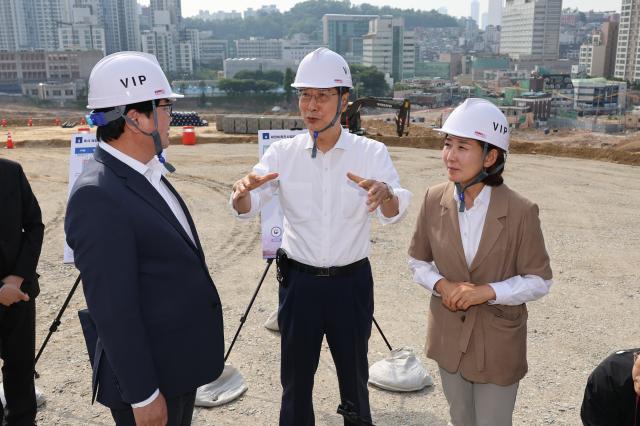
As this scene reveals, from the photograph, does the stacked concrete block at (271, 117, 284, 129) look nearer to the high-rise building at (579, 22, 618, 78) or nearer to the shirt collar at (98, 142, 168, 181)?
the shirt collar at (98, 142, 168, 181)

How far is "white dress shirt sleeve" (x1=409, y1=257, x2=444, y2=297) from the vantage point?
11.4ft

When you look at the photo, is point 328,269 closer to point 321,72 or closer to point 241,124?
point 321,72

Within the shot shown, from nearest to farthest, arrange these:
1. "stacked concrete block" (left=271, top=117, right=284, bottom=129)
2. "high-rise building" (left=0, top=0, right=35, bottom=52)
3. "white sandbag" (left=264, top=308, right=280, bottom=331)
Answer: "white sandbag" (left=264, top=308, right=280, bottom=331) → "stacked concrete block" (left=271, top=117, right=284, bottom=129) → "high-rise building" (left=0, top=0, right=35, bottom=52)

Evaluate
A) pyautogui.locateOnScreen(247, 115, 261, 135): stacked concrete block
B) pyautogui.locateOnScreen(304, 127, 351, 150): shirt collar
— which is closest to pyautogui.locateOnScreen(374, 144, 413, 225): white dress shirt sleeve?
pyautogui.locateOnScreen(304, 127, 351, 150): shirt collar

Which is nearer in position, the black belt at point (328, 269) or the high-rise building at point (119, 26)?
the black belt at point (328, 269)

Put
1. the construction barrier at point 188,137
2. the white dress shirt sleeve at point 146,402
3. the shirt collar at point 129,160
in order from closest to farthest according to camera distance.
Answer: the white dress shirt sleeve at point 146,402
the shirt collar at point 129,160
the construction barrier at point 188,137

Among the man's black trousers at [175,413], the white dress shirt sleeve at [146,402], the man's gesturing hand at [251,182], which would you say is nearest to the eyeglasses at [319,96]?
the man's gesturing hand at [251,182]

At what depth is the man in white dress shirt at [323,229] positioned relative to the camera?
384cm

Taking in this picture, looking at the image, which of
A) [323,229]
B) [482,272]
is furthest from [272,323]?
[482,272]

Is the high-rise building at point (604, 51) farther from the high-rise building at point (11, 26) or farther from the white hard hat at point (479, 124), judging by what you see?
the high-rise building at point (11, 26)

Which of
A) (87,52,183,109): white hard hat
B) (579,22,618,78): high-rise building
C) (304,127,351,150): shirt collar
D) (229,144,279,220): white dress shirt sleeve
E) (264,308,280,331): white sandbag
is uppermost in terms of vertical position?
(579,22,618,78): high-rise building

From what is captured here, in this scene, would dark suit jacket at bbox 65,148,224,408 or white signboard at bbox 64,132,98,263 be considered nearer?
dark suit jacket at bbox 65,148,224,408

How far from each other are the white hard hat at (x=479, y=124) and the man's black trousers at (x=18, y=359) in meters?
3.36

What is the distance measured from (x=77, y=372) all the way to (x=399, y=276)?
485cm
